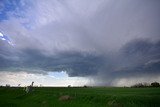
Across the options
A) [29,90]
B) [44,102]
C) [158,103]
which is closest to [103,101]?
[158,103]

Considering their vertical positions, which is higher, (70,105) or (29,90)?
(29,90)

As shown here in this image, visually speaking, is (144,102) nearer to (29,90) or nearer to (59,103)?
(59,103)

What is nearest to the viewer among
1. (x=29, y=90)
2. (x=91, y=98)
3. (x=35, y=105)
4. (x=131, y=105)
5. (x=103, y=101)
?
(x=131, y=105)

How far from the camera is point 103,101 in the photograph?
52.8 meters

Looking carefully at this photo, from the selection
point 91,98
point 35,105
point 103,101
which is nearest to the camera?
point 103,101

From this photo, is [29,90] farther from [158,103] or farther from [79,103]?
[158,103]

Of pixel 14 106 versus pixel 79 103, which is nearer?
pixel 79 103

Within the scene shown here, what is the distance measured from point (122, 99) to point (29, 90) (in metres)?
45.3

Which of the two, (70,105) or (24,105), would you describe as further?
(24,105)

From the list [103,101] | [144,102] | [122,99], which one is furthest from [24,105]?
[144,102]

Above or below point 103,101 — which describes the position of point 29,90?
above

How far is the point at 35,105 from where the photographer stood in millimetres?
61344

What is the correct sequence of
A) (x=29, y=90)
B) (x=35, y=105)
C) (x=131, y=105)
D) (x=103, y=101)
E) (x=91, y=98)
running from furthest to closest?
1. (x=29, y=90)
2. (x=35, y=105)
3. (x=91, y=98)
4. (x=103, y=101)
5. (x=131, y=105)

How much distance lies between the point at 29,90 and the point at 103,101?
40.9 m
